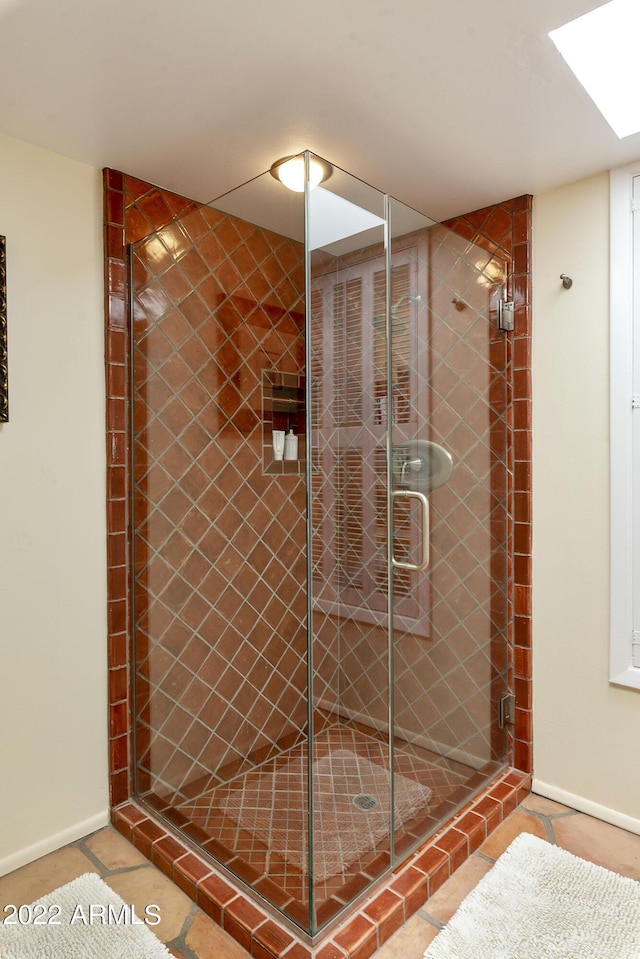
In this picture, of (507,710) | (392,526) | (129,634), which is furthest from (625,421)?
(129,634)

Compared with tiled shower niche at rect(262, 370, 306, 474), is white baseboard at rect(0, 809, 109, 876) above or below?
below

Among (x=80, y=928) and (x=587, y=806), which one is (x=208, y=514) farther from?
(x=587, y=806)

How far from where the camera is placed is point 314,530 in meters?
1.48

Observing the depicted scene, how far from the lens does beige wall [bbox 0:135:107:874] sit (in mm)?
1811

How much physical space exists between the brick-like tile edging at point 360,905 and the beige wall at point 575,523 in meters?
0.31

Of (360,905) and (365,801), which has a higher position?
(365,801)

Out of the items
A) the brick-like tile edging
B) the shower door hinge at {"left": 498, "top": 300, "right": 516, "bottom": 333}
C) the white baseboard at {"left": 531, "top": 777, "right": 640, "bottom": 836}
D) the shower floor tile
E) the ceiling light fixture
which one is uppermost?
the ceiling light fixture

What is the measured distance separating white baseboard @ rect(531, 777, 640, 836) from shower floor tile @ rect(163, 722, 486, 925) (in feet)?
1.59

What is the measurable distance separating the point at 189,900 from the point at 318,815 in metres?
0.52

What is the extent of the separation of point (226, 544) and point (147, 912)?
1054 mm

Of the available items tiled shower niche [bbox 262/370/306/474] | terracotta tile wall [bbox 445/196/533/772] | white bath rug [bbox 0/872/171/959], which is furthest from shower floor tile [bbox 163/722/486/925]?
tiled shower niche [bbox 262/370/306/474]

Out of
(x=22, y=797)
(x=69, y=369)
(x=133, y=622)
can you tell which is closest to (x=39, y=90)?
(x=69, y=369)

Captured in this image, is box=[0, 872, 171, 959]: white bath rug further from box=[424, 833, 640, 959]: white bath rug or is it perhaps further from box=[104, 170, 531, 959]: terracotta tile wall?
box=[424, 833, 640, 959]: white bath rug

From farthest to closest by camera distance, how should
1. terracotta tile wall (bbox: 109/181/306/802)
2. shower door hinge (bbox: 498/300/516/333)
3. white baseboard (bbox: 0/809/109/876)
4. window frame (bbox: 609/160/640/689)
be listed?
shower door hinge (bbox: 498/300/516/333) < window frame (bbox: 609/160/640/689) < white baseboard (bbox: 0/809/109/876) < terracotta tile wall (bbox: 109/181/306/802)
